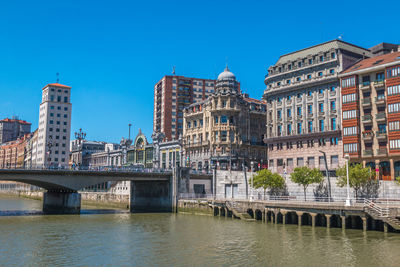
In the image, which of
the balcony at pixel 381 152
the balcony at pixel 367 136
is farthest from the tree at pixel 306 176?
the balcony at pixel 367 136

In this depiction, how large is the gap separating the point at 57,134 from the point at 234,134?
320 ft

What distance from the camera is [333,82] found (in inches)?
3556

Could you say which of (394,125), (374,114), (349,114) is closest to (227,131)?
(349,114)

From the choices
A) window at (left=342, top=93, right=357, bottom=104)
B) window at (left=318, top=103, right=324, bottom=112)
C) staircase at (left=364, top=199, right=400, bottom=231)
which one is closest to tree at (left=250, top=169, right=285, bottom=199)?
window at (left=318, top=103, right=324, bottom=112)

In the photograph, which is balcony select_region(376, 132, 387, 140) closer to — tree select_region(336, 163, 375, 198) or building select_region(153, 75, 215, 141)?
tree select_region(336, 163, 375, 198)

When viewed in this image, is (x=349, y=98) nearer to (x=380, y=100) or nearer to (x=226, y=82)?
(x=380, y=100)

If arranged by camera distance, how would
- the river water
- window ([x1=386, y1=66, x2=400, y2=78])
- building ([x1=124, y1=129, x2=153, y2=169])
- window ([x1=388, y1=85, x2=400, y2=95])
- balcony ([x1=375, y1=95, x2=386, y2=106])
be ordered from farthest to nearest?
building ([x1=124, y1=129, x2=153, y2=169]) < balcony ([x1=375, y1=95, x2=386, y2=106]) < window ([x1=386, y1=66, x2=400, y2=78]) < window ([x1=388, y1=85, x2=400, y2=95]) < the river water

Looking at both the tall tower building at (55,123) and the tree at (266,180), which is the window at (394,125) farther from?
the tall tower building at (55,123)

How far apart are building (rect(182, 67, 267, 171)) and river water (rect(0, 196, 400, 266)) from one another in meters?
52.0

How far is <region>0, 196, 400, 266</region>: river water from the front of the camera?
119 feet

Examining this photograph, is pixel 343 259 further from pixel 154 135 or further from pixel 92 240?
pixel 154 135

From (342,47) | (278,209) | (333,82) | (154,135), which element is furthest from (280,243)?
(154,135)

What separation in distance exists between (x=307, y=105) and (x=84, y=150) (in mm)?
118575

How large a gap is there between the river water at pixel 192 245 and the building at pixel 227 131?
5198 cm
